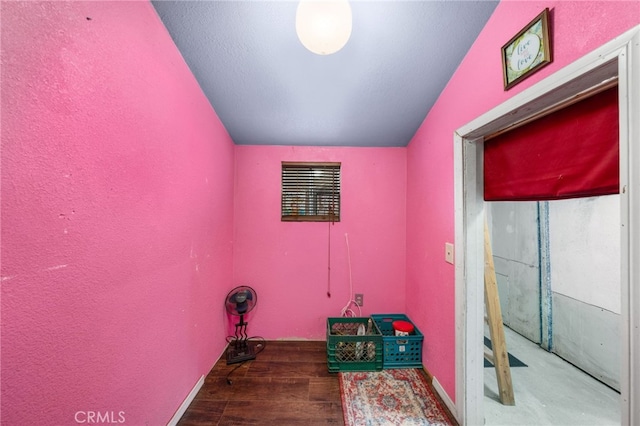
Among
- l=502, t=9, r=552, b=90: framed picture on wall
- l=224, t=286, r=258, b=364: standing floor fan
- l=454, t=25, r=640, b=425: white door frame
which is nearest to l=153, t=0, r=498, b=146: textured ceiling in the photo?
l=502, t=9, r=552, b=90: framed picture on wall

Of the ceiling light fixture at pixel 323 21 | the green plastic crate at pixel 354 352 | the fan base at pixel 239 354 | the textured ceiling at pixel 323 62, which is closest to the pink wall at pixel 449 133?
the textured ceiling at pixel 323 62

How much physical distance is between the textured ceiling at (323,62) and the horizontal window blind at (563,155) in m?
0.72

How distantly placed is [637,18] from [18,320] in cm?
214

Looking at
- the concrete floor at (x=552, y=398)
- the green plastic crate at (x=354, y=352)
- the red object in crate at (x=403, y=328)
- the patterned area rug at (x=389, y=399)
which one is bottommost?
the concrete floor at (x=552, y=398)

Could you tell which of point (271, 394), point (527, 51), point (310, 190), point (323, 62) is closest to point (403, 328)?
point (271, 394)

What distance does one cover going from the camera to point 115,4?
37.1 inches

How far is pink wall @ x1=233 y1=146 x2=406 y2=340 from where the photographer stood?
8.29 feet

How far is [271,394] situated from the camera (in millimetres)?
1715

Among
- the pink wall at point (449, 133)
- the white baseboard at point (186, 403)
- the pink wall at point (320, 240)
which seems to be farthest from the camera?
the pink wall at point (320, 240)

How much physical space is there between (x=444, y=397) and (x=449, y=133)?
6.66 ft

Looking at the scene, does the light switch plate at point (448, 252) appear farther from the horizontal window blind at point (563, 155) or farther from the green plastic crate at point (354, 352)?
the green plastic crate at point (354, 352)

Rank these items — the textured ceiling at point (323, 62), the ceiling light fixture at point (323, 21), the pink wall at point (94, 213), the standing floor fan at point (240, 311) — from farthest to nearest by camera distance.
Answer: the standing floor fan at point (240, 311) < the textured ceiling at point (323, 62) < the ceiling light fixture at point (323, 21) < the pink wall at point (94, 213)

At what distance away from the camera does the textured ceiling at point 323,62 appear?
1221 millimetres

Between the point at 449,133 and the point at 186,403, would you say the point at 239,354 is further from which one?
the point at 449,133
